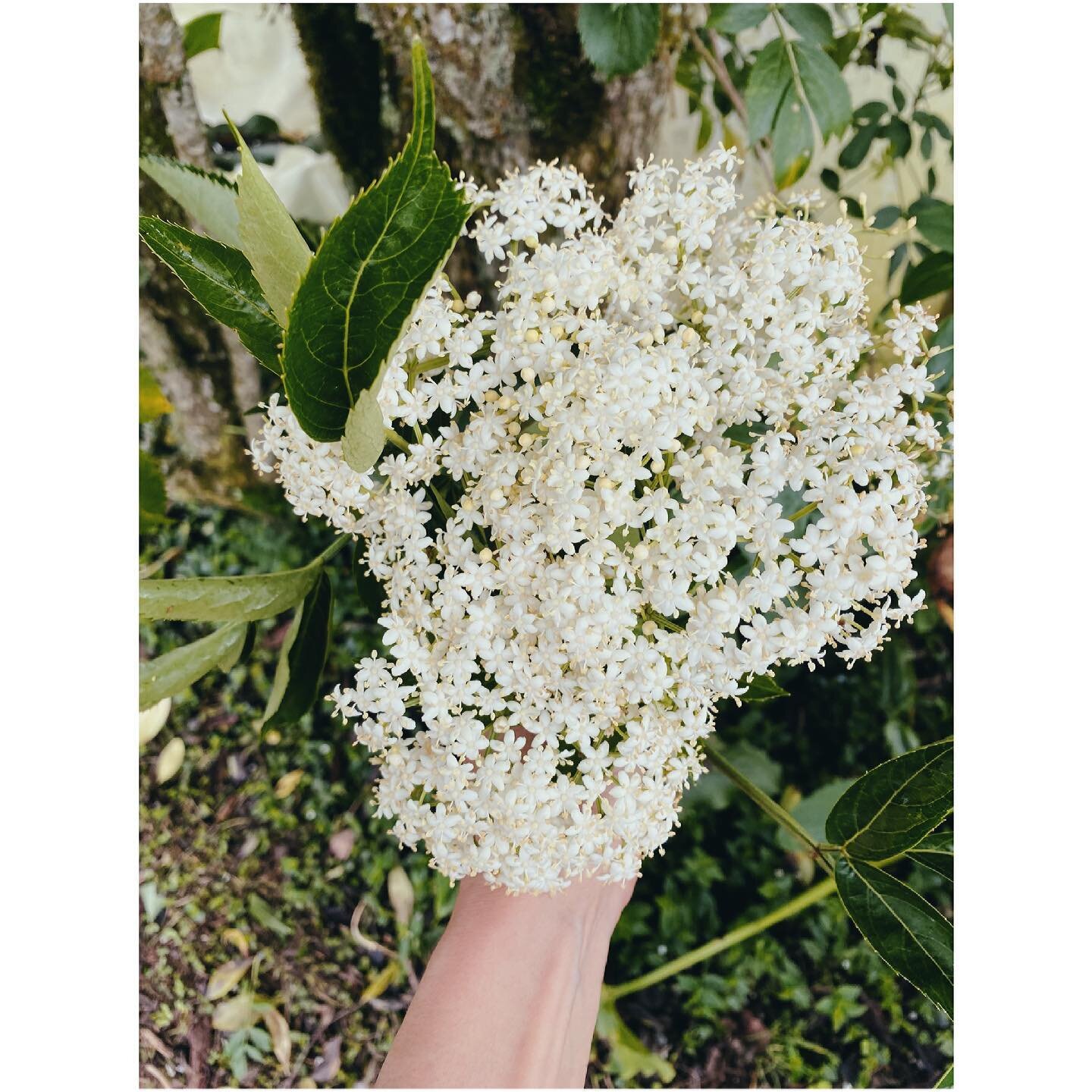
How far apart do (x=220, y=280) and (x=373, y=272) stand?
151 millimetres

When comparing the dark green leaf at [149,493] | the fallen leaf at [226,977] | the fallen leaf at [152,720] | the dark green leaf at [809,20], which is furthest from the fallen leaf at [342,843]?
the dark green leaf at [809,20]

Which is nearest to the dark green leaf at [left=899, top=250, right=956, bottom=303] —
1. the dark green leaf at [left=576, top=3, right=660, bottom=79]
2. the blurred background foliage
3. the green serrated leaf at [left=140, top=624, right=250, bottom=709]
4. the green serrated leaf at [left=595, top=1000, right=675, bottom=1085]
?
the blurred background foliage

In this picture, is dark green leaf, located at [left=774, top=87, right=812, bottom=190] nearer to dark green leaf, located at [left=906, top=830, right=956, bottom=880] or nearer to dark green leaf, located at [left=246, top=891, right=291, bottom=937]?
dark green leaf, located at [left=906, top=830, right=956, bottom=880]

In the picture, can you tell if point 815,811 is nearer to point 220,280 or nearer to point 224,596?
point 224,596

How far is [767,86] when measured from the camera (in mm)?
742

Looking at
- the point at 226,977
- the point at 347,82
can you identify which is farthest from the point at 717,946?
the point at 347,82

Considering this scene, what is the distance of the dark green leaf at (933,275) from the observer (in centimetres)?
78

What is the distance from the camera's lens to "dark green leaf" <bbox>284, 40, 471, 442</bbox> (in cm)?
39

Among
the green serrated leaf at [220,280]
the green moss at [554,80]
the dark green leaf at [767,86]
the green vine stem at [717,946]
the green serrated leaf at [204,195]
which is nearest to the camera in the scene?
the green serrated leaf at [220,280]

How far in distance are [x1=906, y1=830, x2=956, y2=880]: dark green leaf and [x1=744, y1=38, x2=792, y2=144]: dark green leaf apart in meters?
0.61

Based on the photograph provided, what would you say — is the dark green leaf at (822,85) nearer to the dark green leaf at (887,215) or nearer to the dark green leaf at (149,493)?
the dark green leaf at (887,215)

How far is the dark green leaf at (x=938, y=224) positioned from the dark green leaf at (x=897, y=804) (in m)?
0.48

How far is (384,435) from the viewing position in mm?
482

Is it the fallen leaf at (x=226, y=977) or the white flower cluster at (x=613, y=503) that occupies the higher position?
the white flower cluster at (x=613, y=503)
